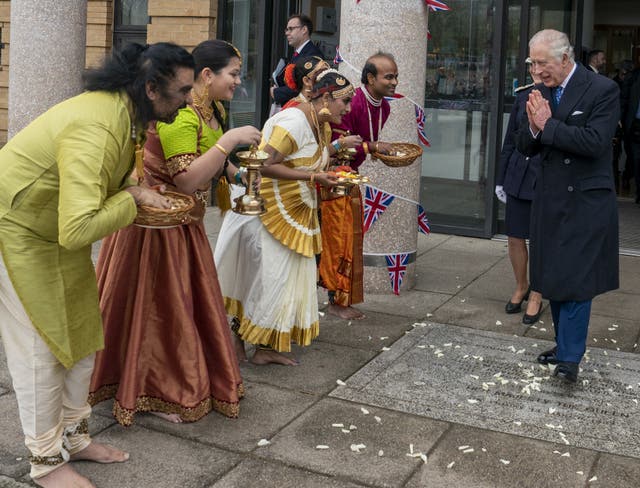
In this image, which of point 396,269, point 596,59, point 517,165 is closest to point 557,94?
point 517,165

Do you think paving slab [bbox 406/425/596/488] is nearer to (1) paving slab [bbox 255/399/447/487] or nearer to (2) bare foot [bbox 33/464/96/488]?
(1) paving slab [bbox 255/399/447/487]

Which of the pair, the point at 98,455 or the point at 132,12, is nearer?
the point at 98,455

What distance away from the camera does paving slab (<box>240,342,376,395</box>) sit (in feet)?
17.3

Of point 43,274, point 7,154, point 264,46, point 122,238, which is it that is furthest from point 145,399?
point 264,46

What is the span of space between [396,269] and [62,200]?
4468mm

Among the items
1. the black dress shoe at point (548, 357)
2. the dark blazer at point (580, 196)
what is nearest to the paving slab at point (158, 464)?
the dark blazer at point (580, 196)

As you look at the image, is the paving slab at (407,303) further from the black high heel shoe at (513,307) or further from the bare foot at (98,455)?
the bare foot at (98,455)

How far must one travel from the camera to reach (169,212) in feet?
12.3

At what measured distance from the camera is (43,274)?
11.9 ft

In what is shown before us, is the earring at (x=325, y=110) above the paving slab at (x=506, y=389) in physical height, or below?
above

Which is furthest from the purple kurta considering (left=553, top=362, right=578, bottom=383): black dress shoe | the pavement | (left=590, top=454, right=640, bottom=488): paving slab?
(left=590, top=454, right=640, bottom=488): paving slab

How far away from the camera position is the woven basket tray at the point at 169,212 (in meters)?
3.73

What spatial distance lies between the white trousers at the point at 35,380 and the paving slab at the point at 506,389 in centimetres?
174

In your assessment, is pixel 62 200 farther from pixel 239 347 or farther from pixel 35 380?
pixel 239 347
